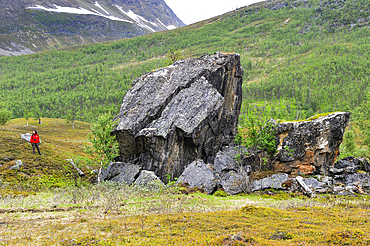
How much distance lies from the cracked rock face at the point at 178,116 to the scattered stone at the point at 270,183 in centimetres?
1077

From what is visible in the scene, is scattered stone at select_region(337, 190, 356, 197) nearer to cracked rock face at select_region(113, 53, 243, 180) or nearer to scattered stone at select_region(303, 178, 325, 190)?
scattered stone at select_region(303, 178, 325, 190)

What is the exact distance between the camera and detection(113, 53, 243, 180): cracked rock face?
37.9 metres

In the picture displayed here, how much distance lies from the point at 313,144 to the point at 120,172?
107 feet

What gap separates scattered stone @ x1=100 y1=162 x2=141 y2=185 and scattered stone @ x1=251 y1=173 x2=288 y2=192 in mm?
18682

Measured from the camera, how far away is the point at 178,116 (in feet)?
128

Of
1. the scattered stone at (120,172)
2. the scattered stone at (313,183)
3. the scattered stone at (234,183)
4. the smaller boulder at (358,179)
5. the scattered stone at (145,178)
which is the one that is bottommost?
the smaller boulder at (358,179)

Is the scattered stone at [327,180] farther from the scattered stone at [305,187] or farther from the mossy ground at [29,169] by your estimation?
the mossy ground at [29,169]

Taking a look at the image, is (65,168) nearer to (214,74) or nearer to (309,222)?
(214,74)

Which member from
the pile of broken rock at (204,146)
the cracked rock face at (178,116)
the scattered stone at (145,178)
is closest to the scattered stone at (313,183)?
the pile of broken rock at (204,146)

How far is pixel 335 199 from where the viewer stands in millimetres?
27781

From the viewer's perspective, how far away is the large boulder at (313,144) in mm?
37594

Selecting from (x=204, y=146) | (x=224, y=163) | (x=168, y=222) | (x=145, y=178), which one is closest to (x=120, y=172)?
(x=145, y=178)

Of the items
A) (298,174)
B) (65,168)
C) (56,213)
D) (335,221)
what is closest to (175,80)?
(65,168)

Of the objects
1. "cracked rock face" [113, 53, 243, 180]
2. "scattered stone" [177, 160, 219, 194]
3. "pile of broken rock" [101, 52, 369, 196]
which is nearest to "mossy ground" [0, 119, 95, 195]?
"pile of broken rock" [101, 52, 369, 196]
